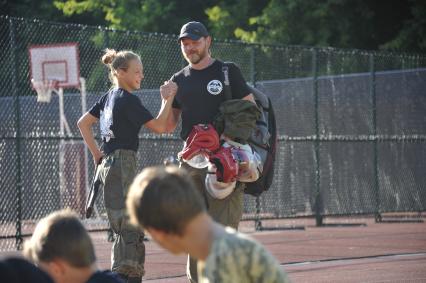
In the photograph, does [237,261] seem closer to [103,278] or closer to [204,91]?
[103,278]

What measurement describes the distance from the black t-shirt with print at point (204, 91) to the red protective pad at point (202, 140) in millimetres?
139

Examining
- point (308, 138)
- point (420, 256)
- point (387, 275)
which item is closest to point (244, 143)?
point (387, 275)

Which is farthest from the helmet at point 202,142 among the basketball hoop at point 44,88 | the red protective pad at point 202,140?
the basketball hoop at point 44,88

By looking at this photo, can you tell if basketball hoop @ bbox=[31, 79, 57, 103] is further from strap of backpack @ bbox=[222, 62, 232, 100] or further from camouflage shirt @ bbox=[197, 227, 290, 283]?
camouflage shirt @ bbox=[197, 227, 290, 283]

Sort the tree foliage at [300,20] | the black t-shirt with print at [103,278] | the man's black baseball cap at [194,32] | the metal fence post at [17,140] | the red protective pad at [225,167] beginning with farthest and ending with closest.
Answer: the tree foliage at [300,20] → the metal fence post at [17,140] → the man's black baseball cap at [194,32] → the red protective pad at [225,167] → the black t-shirt with print at [103,278]

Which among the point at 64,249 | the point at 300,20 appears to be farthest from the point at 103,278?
the point at 300,20

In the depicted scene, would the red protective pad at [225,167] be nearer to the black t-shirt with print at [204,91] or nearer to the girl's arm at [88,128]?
the black t-shirt with print at [204,91]

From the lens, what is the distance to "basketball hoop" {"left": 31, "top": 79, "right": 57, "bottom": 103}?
1522 cm

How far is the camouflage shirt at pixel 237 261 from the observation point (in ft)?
11.1

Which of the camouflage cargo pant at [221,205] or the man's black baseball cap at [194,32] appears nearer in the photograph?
the camouflage cargo pant at [221,205]

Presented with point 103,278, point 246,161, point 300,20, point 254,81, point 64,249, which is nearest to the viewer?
point 64,249

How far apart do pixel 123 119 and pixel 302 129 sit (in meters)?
11.3

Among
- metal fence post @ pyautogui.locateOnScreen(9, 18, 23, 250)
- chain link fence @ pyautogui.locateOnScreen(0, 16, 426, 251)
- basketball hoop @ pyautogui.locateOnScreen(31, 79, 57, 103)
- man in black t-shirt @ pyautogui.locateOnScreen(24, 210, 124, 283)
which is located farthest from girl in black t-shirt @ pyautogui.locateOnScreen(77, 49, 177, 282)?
chain link fence @ pyautogui.locateOnScreen(0, 16, 426, 251)

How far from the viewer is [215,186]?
7203 mm
